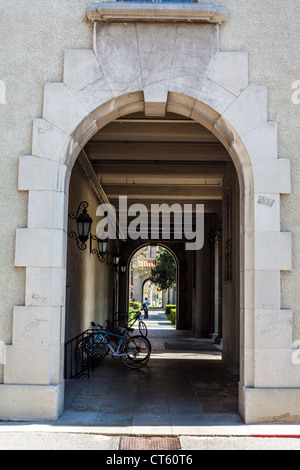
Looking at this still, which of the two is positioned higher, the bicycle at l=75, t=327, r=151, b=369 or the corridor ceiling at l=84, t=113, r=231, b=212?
the corridor ceiling at l=84, t=113, r=231, b=212

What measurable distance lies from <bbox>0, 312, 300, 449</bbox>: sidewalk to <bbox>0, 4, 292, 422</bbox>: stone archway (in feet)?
0.96

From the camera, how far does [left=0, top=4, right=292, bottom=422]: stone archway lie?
5906 mm

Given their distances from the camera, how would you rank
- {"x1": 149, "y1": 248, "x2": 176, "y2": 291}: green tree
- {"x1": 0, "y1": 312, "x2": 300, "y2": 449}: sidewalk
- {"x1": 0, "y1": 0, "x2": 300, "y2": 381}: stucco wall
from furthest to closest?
{"x1": 149, "y1": 248, "x2": 176, "y2": 291}: green tree < {"x1": 0, "y1": 0, "x2": 300, "y2": 381}: stucco wall < {"x1": 0, "y1": 312, "x2": 300, "y2": 449}: sidewalk

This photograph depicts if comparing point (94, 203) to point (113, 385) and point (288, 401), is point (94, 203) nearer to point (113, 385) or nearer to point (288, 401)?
point (113, 385)

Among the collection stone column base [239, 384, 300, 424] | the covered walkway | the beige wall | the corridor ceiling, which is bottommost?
the covered walkway

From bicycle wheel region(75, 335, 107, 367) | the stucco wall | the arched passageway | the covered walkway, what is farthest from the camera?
bicycle wheel region(75, 335, 107, 367)

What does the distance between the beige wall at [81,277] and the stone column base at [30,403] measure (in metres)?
3.51

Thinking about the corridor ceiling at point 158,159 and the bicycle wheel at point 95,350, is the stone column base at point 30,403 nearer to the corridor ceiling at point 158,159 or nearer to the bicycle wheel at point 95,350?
the bicycle wheel at point 95,350

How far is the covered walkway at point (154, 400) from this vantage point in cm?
571

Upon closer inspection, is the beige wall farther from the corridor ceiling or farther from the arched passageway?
the corridor ceiling

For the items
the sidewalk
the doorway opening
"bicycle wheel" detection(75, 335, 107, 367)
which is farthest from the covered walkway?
the doorway opening

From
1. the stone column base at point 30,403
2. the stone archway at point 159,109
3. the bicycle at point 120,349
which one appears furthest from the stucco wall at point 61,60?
the bicycle at point 120,349

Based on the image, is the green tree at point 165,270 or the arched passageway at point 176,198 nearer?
the arched passageway at point 176,198
